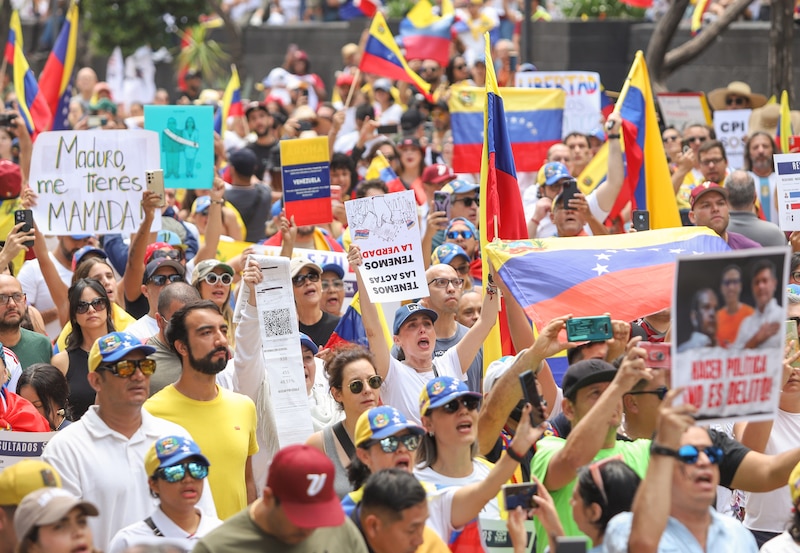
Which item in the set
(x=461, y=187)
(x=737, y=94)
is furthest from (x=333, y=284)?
(x=737, y=94)

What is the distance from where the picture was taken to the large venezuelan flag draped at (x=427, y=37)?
18.3m

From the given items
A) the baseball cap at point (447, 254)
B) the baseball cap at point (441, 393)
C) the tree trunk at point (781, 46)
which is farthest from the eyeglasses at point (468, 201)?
the tree trunk at point (781, 46)

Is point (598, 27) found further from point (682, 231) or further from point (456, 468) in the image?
point (456, 468)

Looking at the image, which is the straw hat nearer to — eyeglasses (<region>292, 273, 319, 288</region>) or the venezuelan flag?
the venezuelan flag

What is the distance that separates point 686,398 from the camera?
16.0 ft

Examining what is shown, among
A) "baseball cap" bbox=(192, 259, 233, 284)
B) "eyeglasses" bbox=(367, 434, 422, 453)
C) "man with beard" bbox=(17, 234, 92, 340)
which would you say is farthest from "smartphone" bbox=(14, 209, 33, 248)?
"eyeglasses" bbox=(367, 434, 422, 453)

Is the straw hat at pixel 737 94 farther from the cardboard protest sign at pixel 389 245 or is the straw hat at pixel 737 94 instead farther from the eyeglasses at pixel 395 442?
the eyeglasses at pixel 395 442

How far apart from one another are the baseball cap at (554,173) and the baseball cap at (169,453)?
5870mm

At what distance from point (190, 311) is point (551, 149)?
6.03 metres

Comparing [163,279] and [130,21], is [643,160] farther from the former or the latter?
[130,21]

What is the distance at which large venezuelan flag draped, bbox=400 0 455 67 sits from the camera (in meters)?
18.3

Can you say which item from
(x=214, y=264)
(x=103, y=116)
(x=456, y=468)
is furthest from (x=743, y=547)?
(x=103, y=116)

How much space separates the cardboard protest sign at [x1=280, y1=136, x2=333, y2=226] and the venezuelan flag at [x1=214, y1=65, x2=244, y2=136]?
17.6ft

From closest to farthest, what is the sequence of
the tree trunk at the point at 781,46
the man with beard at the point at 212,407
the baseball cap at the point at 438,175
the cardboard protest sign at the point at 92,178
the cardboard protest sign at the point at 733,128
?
1. the man with beard at the point at 212,407
2. the cardboard protest sign at the point at 92,178
3. the baseball cap at the point at 438,175
4. the cardboard protest sign at the point at 733,128
5. the tree trunk at the point at 781,46
